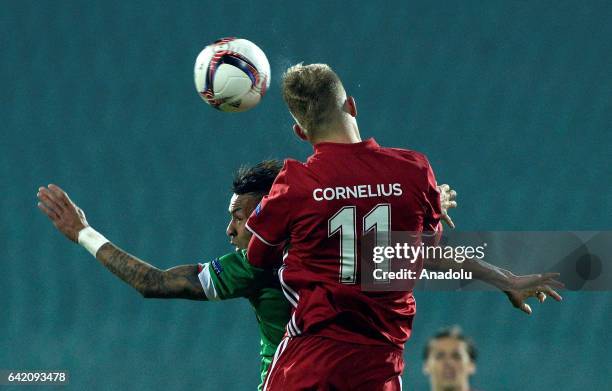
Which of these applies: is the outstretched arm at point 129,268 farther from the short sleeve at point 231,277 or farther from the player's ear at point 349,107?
the player's ear at point 349,107

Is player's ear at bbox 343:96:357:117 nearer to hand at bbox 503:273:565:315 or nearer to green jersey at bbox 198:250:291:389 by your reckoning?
green jersey at bbox 198:250:291:389

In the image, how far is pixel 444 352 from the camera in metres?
4.07

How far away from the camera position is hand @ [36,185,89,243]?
3.60 metres

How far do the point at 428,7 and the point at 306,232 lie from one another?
5.36m

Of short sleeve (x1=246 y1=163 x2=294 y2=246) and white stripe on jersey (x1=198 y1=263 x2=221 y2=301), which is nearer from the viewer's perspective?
short sleeve (x1=246 y1=163 x2=294 y2=246)

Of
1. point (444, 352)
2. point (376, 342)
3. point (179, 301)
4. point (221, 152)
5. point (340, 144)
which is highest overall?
point (221, 152)

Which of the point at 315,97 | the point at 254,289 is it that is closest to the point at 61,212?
the point at 254,289

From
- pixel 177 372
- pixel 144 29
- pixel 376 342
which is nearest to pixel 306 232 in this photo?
pixel 376 342

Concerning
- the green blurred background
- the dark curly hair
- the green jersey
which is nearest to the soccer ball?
the dark curly hair

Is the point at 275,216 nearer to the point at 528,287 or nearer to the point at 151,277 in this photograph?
the point at 151,277

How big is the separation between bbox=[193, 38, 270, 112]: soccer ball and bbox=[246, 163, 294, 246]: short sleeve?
1.44m

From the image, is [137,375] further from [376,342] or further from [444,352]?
[376,342]

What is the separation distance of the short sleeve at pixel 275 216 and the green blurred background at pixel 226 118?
4761 millimetres

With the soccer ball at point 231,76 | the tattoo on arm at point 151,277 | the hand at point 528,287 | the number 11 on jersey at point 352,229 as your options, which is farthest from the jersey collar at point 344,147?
the soccer ball at point 231,76
